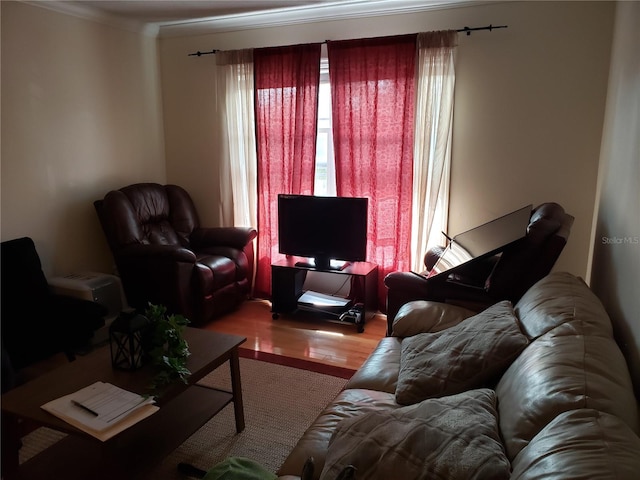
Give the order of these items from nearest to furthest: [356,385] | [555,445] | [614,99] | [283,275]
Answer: [555,445]
[356,385]
[614,99]
[283,275]

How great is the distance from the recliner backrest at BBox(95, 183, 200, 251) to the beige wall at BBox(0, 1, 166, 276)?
1.04 feet

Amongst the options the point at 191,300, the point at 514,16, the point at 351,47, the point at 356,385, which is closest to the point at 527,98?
the point at 514,16

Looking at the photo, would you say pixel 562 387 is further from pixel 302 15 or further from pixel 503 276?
pixel 302 15

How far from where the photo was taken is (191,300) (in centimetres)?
367

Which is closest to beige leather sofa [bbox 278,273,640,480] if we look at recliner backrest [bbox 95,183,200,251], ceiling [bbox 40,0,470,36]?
recliner backrest [bbox 95,183,200,251]

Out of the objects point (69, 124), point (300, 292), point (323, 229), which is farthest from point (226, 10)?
point (300, 292)

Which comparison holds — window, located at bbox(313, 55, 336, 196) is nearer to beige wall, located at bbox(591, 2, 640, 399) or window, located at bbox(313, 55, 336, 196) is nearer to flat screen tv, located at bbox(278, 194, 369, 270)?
flat screen tv, located at bbox(278, 194, 369, 270)

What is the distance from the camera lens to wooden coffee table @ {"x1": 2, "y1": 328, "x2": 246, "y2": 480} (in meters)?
1.75

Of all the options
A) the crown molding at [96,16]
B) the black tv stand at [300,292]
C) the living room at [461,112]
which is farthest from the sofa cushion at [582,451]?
the crown molding at [96,16]

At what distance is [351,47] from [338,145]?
0.78 metres

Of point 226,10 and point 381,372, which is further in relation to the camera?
point 226,10

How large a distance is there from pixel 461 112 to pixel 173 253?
2.48 meters

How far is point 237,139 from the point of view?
4352 millimetres

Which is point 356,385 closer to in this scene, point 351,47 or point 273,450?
point 273,450
